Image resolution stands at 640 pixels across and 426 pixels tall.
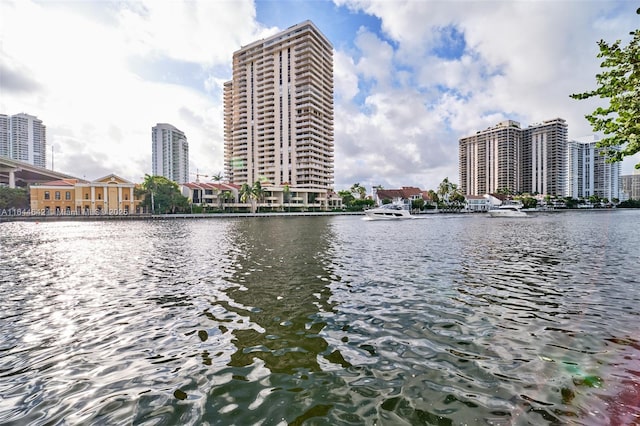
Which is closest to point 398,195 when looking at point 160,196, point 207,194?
point 207,194

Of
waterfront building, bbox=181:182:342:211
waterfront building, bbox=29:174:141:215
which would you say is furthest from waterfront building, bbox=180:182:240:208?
waterfront building, bbox=29:174:141:215

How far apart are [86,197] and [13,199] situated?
20962 millimetres

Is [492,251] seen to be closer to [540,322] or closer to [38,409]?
[540,322]

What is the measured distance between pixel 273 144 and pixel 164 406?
143m

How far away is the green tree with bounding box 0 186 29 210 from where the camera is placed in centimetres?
8844

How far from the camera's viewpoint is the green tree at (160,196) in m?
89.8

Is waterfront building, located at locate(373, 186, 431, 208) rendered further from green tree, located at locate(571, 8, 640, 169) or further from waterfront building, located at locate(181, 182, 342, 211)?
green tree, located at locate(571, 8, 640, 169)

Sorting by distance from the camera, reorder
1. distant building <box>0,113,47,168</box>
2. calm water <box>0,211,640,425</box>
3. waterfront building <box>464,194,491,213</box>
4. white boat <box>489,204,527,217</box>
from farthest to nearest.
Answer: distant building <box>0,113,47,168</box> → waterfront building <box>464,194,491,213</box> → white boat <box>489,204,527,217</box> → calm water <box>0,211,640,425</box>

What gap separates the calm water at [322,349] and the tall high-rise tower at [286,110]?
116m

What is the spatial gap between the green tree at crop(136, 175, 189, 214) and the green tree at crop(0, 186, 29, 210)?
3335 centimetres

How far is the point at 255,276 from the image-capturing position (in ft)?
48.4

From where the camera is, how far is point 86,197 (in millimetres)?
90875

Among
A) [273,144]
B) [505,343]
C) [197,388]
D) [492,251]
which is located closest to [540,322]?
[505,343]

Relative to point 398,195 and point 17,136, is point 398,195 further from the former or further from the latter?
point 17,136
